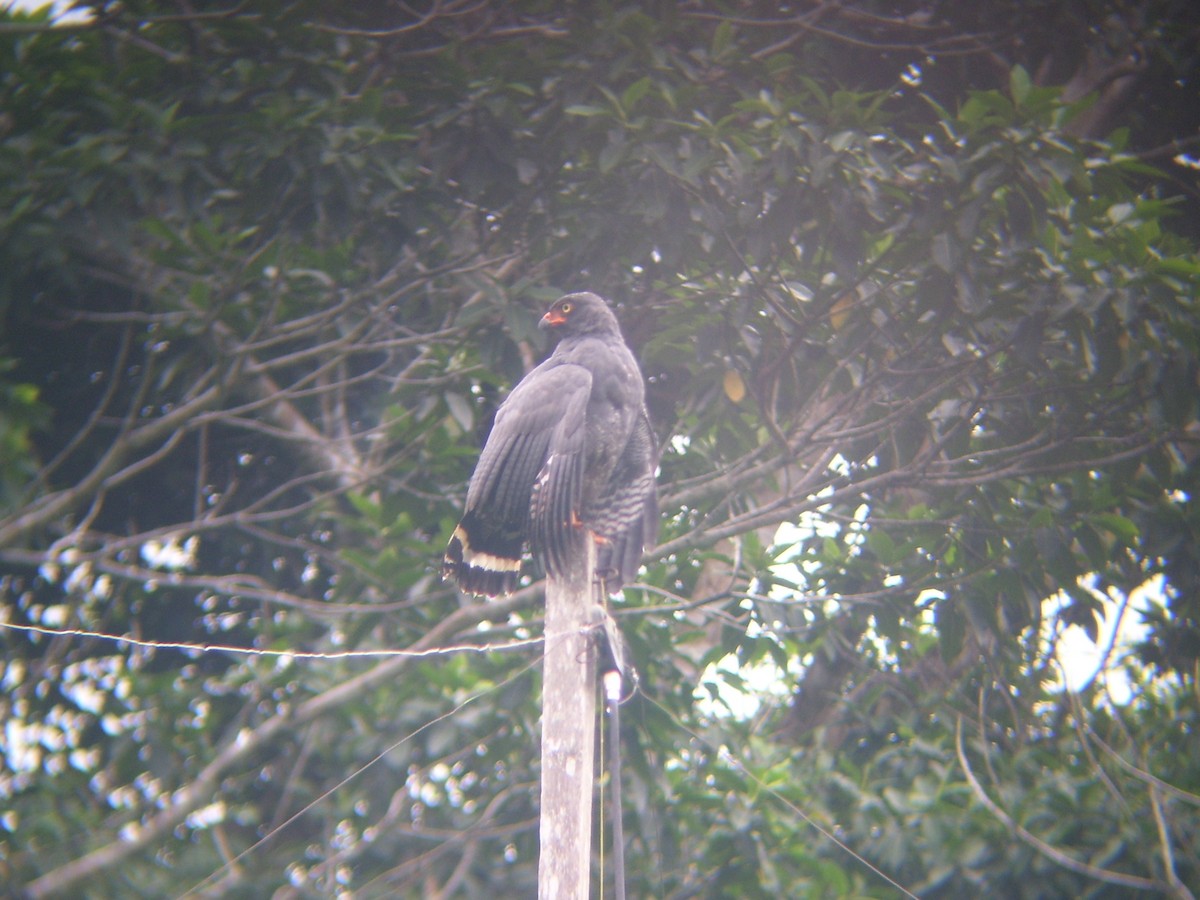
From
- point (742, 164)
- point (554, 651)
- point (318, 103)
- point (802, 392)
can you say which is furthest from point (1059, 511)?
point (318, 103)

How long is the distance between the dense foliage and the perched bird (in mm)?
408

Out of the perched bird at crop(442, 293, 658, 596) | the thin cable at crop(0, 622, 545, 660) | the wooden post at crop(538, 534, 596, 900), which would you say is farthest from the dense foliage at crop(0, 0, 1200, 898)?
the wooden post at crop(538, 534, 596, 900)

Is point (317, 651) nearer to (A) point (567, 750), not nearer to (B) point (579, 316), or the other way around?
(B) point (579, 316)

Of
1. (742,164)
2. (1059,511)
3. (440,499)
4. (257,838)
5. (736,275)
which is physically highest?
(742,164)

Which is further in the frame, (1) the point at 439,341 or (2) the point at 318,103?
(1) the point at 439,341

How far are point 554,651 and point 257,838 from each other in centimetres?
340

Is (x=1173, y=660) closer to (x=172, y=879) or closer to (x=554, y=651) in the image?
(x=554, y=651)

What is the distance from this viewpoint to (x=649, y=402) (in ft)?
18.4

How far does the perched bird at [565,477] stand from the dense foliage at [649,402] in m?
0.41

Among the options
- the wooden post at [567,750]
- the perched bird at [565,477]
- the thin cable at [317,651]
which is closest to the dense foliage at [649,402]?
the thin cable at [317,651]

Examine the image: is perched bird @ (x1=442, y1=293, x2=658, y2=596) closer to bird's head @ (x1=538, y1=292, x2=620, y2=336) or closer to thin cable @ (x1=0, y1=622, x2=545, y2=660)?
bird's head @ (x1=538, y1=292, x2=620, y2=336)

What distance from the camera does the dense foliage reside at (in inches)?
176

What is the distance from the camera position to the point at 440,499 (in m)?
5.50

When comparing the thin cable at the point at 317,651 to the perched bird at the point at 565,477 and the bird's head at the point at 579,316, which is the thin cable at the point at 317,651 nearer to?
the perched bird at the point at 565,477
